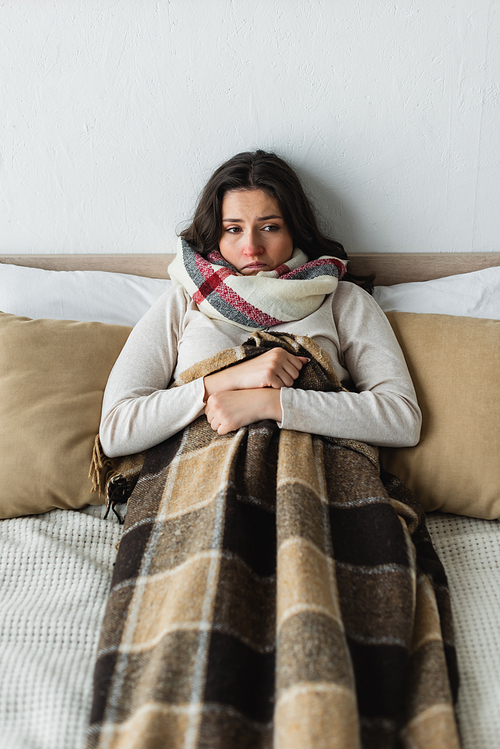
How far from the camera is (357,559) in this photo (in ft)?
2.94

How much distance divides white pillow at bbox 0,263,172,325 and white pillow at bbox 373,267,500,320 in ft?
2.14

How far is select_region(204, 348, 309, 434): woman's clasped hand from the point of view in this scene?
1.10m

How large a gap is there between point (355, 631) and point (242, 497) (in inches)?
11.2

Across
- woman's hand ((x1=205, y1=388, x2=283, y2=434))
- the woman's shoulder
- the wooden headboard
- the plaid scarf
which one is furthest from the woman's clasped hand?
the wooden headboard

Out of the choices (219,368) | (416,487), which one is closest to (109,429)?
(219,368)

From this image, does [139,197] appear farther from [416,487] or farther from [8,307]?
[416,487]

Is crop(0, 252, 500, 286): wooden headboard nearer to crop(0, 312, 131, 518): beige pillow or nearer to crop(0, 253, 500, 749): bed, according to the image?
crop(0, 253, 500, 749): bed

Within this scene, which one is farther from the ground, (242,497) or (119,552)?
(242,497)

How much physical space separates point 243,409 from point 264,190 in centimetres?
60

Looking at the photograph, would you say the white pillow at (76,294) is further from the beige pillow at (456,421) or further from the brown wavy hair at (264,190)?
the beige pillow at (456,421)

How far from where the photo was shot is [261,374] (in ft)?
3.69

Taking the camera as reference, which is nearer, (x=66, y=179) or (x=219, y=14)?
(x=219, y=14)

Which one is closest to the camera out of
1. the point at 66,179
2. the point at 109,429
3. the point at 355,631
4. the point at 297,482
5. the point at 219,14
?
the point at 355,631

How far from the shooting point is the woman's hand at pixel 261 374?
113 cm
